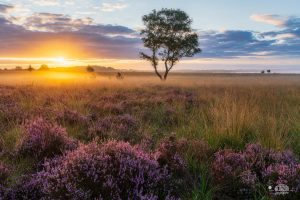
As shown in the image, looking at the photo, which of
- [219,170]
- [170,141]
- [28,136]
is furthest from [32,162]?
[219,170]

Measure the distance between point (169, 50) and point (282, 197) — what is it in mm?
48317

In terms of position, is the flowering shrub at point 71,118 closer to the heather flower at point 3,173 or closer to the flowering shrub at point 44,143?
the flowering shrub at point 44,143

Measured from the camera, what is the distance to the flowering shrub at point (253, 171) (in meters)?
4.43

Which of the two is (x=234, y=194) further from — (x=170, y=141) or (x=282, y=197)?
(x=170, y=141)

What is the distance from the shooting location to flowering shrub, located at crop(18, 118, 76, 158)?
18.0 feet

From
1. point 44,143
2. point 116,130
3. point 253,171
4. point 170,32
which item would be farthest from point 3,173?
point 170,32

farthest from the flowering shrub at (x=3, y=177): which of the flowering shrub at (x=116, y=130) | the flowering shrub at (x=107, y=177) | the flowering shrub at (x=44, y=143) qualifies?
the flowering shrub at (x=116, y=130)

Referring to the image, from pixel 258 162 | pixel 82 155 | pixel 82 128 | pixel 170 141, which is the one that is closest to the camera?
pixel 82 155

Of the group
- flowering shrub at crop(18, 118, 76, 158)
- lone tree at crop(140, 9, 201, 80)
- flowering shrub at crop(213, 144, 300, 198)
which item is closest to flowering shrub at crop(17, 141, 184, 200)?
flowering shrub at crop(213, 144, 300, 198)

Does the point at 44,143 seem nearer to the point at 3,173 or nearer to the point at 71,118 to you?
the point at 3,173

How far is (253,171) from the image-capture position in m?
4.86

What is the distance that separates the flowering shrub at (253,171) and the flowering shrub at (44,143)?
2266 mm

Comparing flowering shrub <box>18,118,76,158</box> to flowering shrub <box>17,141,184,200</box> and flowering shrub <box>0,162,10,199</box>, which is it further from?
flowering shrub <box>17,141,184,200</box>

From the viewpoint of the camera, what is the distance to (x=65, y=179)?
369 cm
